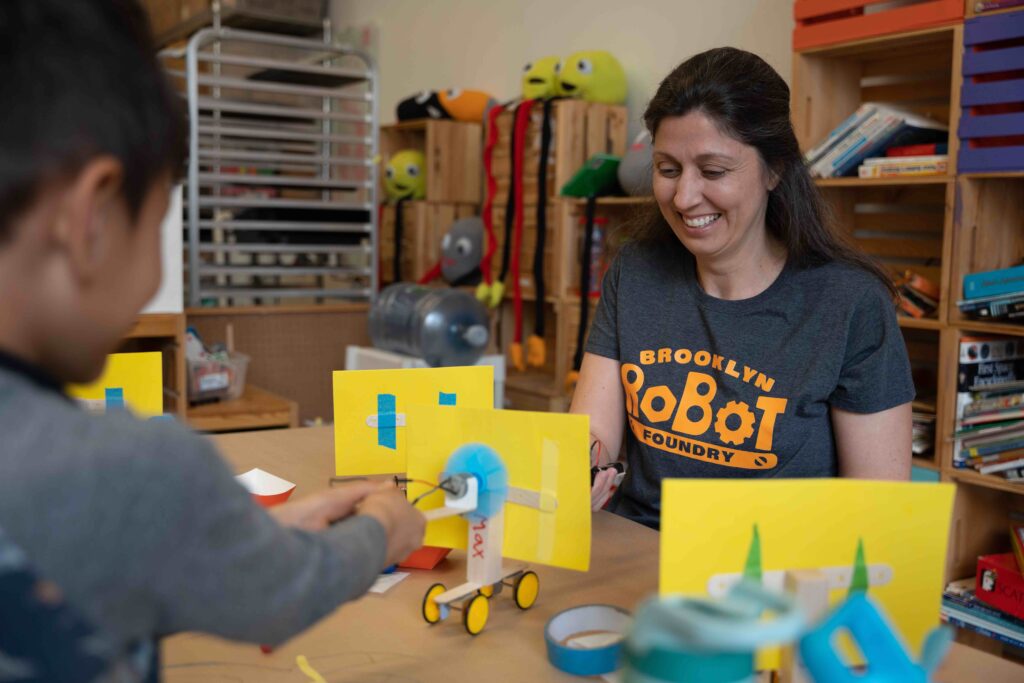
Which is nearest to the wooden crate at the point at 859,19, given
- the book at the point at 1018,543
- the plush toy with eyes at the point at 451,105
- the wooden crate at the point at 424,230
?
the book at the point at 1018,543

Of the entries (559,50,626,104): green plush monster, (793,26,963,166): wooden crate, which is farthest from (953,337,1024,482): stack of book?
(559,50,626,104): green plush monster

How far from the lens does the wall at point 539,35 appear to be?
3.23 m

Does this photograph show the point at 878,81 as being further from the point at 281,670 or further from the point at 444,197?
the point at 281,670

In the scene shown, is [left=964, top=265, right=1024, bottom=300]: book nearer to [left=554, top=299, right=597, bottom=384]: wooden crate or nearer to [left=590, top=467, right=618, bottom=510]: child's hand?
[left=590, top=467, right=618, bottom=510]: child's hand

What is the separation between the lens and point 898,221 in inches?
110

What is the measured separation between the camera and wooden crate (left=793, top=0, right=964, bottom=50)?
2242 mm

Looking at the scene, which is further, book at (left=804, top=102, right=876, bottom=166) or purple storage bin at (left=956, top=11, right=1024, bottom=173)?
book at (left=804, top=102, right=876, bottom=166)

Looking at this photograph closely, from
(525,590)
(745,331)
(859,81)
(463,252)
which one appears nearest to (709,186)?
(745,331)

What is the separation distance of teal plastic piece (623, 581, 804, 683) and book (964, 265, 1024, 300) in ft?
6.22

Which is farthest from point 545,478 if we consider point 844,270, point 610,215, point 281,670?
point 610,215

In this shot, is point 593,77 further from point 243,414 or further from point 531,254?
point 243,414

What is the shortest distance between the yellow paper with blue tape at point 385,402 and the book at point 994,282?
1440 mm

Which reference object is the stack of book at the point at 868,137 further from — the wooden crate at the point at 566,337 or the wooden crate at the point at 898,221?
the wooden crate at the point at 566,337

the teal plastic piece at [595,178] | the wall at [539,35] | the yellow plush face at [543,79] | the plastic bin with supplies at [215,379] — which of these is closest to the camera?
the plastic bin with supplies at [215,379]
